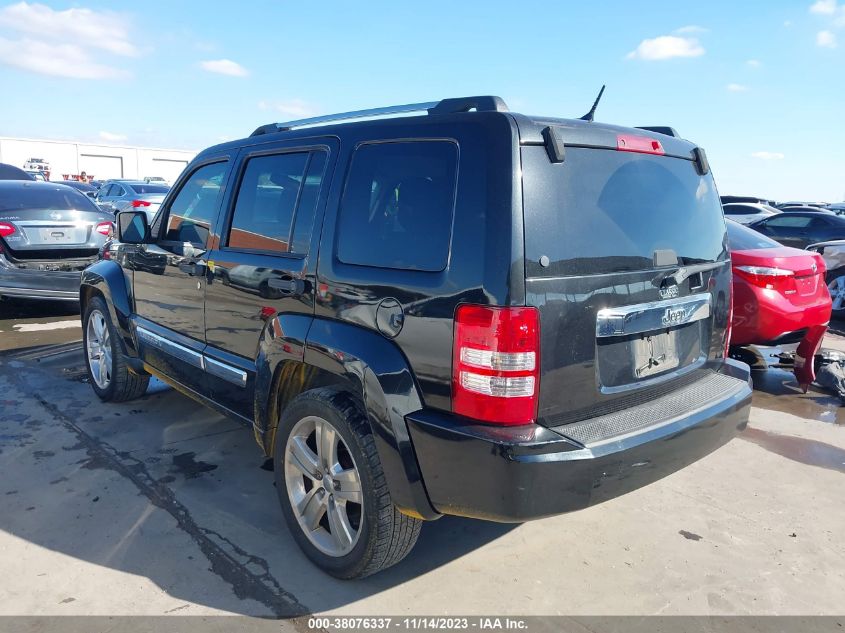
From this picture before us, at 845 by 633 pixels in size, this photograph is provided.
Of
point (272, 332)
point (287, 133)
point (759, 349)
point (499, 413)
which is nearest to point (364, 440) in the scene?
point (499, 413)

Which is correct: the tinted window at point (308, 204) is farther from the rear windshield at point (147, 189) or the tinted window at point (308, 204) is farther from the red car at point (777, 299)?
the rear windshield at point (147, 189)

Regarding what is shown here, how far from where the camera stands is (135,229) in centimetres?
431

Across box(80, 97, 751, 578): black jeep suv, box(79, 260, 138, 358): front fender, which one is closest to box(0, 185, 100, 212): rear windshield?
box(79, 260, 138, 358): front fender

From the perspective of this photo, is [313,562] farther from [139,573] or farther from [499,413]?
[499,413]

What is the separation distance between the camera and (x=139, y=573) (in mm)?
2863

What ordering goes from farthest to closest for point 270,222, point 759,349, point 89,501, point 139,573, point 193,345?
point 759,349 → point 193,345 → point 89,501 → point 270,222 → point 139,573

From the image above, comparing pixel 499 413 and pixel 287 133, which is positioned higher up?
pixel 287 133

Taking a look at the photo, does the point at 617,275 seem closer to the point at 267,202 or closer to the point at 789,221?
the point at 267,202

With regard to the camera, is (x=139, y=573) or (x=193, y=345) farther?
(x=193, y=345)

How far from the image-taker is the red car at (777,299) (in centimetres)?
524

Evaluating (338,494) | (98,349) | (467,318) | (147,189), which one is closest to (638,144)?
(467,318)

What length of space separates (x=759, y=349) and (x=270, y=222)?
19.9 ft

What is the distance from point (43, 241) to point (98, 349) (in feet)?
11.0

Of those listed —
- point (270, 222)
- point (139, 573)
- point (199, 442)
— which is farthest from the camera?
point (199, 442)
